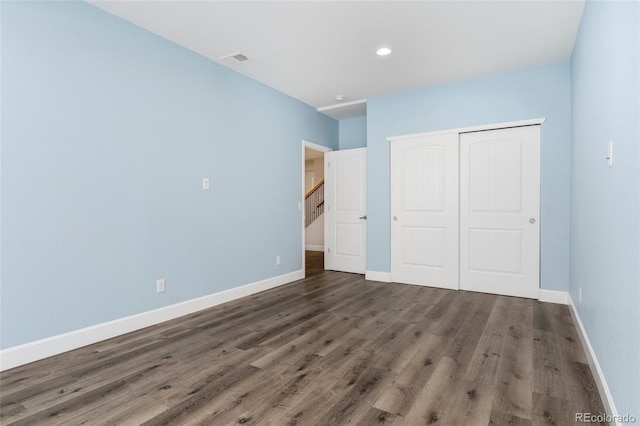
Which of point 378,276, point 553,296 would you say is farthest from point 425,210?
point 553,296

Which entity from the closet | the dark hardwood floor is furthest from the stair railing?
the dark hardwood floor

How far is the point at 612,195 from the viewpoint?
5.61ft

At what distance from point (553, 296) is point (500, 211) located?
3.70 feet

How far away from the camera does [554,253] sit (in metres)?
3.82

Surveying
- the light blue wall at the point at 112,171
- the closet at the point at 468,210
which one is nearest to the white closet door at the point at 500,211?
the closet at the point at 468,210

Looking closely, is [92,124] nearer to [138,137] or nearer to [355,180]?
[138,137]

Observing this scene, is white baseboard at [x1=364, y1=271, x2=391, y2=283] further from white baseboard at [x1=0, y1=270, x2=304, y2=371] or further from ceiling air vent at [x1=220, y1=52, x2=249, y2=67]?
ceiling air vent at [x1=220, y1=52, x2=249, y2=67]

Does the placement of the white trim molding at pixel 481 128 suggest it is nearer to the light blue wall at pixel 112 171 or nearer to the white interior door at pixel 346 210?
the white interior door at pixel 346 210

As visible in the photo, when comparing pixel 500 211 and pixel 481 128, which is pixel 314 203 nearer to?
pixel 481 128

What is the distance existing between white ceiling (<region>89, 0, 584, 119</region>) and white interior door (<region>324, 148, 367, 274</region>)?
154 cm

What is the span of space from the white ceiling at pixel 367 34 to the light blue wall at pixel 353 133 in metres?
1.66

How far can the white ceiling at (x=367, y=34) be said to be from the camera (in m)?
2.75

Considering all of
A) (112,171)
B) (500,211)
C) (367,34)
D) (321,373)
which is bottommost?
(321,373)

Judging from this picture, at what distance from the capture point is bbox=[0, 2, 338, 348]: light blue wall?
2338 mm
